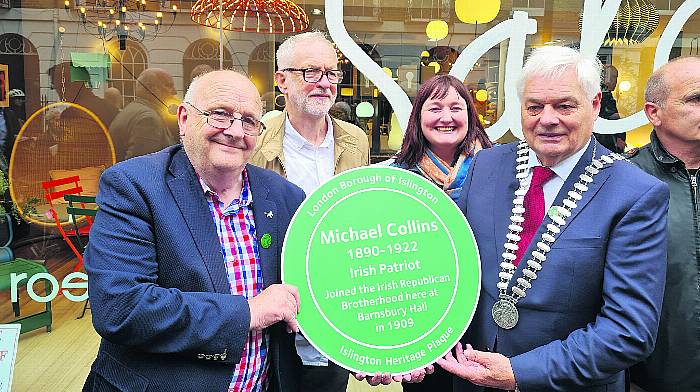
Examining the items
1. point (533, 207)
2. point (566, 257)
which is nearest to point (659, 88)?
point (533, 207)

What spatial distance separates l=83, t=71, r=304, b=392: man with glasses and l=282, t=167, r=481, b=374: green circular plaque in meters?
0.11

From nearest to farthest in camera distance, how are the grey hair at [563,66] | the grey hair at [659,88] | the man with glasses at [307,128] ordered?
the grey hair at [563,66] < the grey hair at [659,88] < the man with glasses at [307,128]

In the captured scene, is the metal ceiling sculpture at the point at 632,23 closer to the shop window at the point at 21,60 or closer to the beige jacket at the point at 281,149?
the beige jacket at the point at 281,149

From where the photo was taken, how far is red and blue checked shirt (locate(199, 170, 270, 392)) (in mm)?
1805

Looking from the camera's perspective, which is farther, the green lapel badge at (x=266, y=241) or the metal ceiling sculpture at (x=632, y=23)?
the metal ceiling sculpture at (x=632, y=23)

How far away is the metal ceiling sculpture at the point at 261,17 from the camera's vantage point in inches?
151

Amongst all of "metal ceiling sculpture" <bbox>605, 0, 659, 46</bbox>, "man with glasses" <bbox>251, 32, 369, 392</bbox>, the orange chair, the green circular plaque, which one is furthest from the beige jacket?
"metal ceiling sculpture" <bbox>605, 0, 659, 46</bbox>

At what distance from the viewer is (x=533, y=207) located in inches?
73.8

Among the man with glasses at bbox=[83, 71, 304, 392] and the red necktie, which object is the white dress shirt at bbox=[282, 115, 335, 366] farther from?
the red necktie

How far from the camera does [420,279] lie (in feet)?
6.06

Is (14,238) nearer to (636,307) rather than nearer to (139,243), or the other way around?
(139,243)

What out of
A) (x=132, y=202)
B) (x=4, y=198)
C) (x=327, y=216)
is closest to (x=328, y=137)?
(x=327, y=216)

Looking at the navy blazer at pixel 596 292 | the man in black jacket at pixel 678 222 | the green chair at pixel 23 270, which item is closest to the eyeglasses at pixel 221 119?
the navy blazer at pixel 596 292

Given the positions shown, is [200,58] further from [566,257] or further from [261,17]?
[566,257]
